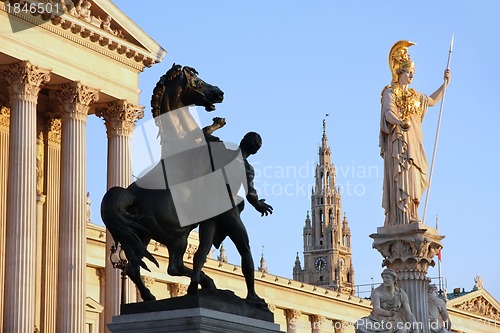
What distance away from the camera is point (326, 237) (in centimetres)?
17838

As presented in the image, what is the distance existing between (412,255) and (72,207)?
1921 centimetres

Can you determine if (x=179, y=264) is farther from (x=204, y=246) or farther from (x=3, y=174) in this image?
(x=3, y=174)

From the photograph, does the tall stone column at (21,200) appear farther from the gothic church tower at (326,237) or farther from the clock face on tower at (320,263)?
the clock face on tower at (320,263)

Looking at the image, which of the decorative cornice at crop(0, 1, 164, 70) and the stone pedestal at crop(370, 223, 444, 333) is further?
the decorative cornice at crop(0, 1, 164, 70)

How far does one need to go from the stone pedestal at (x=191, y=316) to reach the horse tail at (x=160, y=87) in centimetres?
211

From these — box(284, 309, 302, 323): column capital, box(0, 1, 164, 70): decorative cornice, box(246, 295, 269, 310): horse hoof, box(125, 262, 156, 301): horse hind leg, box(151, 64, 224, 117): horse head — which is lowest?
box(246, 295, 269, 310): horse hoof

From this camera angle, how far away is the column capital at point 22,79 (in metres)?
34.8

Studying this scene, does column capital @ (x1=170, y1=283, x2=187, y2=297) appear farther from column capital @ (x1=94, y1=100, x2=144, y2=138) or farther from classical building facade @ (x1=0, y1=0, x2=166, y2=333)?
column capital @ (x1=94, y1=100, x2=144, y2=138)

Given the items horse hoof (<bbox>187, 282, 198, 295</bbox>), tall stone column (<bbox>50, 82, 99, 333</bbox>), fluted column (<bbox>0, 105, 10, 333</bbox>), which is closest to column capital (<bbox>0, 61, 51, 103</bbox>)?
tall stone column (<bbox>50, 82, 99, 333</bbox>)

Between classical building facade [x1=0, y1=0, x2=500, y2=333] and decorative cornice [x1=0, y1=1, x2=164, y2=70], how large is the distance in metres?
0.04

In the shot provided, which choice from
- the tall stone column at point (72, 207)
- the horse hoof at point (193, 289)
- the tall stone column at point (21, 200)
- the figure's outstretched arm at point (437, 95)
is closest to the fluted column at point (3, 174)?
the tall stone column at point (21, 200)

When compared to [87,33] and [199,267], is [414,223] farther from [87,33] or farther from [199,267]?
[87,33]

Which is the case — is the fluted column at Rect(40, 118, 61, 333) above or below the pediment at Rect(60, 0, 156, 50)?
below

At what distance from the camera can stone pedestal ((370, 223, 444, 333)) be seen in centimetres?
1873
